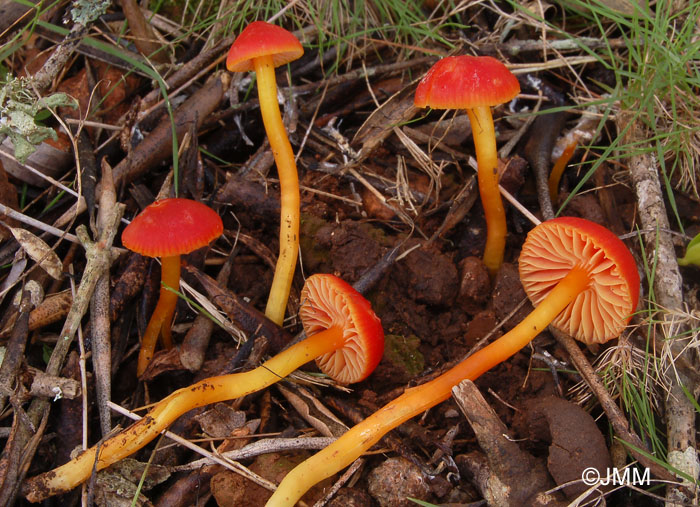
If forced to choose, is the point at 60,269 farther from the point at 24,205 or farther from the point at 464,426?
the point at 464,426

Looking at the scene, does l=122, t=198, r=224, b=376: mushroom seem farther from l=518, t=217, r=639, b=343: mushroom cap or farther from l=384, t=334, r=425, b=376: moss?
l=518, t=217, r=639, b=343: mushroom cap

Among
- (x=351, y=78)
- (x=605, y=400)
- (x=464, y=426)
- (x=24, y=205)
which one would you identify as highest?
(x=351, y=78)

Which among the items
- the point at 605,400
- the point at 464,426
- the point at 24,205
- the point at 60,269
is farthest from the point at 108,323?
the point at 605,400

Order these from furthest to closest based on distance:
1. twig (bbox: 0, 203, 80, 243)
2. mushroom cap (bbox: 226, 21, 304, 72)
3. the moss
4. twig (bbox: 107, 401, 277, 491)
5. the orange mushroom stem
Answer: the orange mushroom stem < twig (bbox: 0, 203, 80, 243) < the moss < mushroom cap (bbox: 226, 21, 304, 72) < twig (bbox: 107, 401, 277, 491)

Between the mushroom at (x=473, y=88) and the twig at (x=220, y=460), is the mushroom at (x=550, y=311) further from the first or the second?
the mushroom at (x=473, y=88)

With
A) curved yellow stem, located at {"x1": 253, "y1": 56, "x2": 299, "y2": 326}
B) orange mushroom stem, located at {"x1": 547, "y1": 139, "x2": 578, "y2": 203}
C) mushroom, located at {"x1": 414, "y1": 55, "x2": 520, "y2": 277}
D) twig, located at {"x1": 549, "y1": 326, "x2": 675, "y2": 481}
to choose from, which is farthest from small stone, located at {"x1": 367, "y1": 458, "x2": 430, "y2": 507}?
orange mushroom stem, located at {"x1": 547, "y1": 139, "x2": 578, "y2": 203}

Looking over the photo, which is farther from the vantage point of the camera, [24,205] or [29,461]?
[24,205]

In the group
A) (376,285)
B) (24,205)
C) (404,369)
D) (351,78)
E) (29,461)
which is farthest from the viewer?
(351,78)

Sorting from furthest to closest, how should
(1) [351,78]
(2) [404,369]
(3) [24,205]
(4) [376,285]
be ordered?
(1) [351,78], (3) [24,205], (4) [376,285], (2) [404,369]
